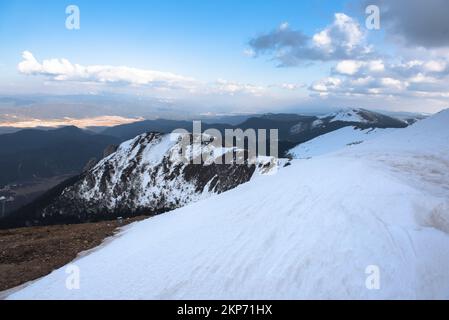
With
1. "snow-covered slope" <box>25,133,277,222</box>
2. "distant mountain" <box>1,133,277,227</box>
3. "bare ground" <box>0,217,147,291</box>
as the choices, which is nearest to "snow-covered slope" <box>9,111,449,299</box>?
"bare ground" <box>0,217,147,291</box>

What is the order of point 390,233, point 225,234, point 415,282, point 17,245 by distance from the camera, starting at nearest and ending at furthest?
point 415,282
point 390,233
point 225,234
point 17,245

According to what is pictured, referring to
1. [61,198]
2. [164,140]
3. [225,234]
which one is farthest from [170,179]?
[225,234]

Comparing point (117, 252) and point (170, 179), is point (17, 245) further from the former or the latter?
point (170, 179)

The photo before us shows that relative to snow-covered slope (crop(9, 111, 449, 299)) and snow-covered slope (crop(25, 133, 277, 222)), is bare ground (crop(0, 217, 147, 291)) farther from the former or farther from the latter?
snow-covered slope (crop(25, 133, 277, 222))

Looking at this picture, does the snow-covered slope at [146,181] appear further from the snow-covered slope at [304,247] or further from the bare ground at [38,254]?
the snow-covered slope at [304,247]

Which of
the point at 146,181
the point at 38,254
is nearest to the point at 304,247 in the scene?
the point at 38,254

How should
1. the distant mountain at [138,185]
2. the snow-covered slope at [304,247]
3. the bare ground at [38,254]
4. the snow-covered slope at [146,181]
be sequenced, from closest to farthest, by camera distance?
the snow-covered slope at [304,247] → the bare ground at [38,254] → the snow-covered slope at [146,181] → the distant mountain at [138,185]

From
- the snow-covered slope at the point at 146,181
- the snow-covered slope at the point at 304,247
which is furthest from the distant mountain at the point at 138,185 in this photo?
the snow-covered slope at the point at 304,247
